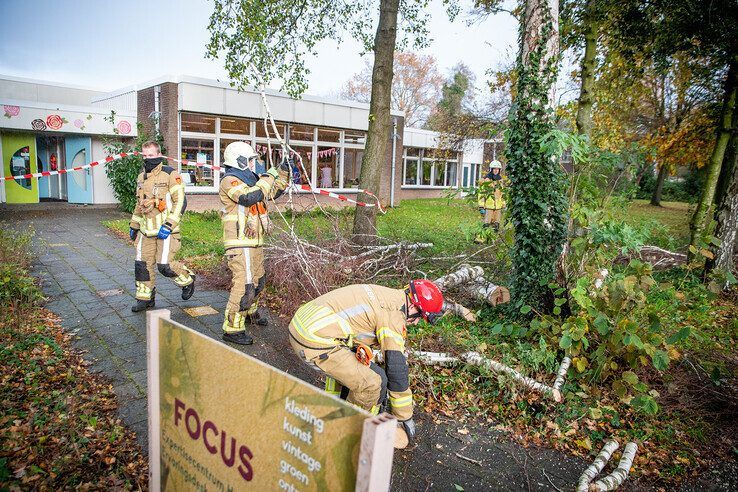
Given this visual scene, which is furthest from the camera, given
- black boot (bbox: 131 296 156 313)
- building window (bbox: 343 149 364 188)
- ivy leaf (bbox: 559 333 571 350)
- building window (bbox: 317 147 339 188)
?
building window (bbox: 343 149 364 188)

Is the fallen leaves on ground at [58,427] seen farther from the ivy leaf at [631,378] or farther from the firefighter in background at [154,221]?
the ivy leaf at [631,378]

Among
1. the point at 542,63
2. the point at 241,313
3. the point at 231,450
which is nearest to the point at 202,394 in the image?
the point at 231,450

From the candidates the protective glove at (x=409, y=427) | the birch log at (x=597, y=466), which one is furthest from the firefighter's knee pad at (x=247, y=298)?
the birch log at (x=597, y=466)

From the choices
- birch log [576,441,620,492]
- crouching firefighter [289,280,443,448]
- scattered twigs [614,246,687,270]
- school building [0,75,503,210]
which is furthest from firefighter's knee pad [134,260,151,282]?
scattered twigs [614,246,687,270]

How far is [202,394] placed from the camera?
6.32 ft

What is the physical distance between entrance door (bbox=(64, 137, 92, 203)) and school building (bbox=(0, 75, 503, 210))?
0.12 feet

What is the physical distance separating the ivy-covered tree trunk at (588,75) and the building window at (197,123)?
1188 cm

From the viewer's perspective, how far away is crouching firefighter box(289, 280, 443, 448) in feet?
10.00

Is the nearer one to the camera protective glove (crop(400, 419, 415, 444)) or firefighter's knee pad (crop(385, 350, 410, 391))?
firefighter's knee pad (crop(385, 350, 410, 391))

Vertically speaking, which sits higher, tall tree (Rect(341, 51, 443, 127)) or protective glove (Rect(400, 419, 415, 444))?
tall tree (Rect(341, 51, 443, 127))

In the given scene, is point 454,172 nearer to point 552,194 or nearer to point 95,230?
point 95,230

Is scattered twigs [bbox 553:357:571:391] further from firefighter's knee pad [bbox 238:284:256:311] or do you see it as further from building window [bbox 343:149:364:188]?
building window [bbox 343:149:364:188]

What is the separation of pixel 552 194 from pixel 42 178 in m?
19.5

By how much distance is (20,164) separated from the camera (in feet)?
52.5
